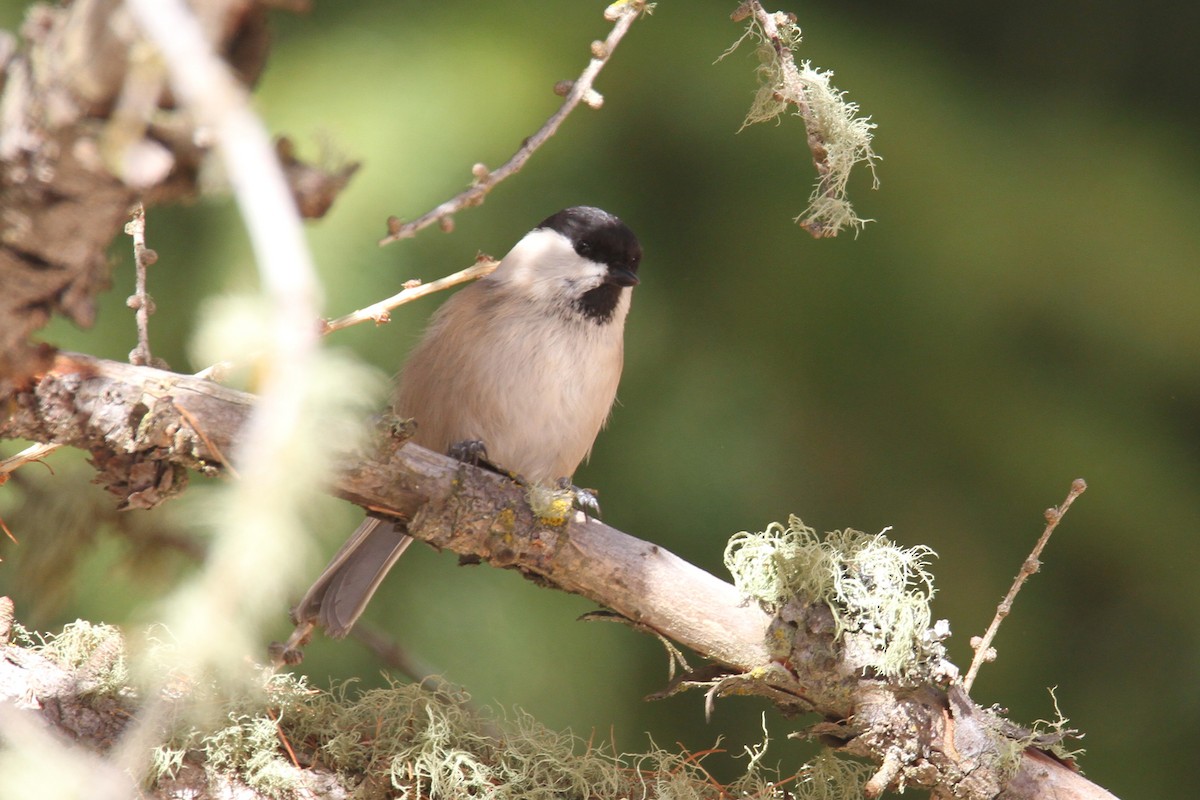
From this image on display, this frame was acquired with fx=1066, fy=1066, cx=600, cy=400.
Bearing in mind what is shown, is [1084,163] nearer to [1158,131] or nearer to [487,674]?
[1158,131]

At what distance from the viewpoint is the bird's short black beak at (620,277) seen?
5.49 ft

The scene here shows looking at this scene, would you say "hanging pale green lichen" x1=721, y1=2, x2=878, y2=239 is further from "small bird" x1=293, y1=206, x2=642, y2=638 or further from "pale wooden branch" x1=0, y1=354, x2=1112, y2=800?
"small bird" x1=293, y1=206, x2=642, y2=638

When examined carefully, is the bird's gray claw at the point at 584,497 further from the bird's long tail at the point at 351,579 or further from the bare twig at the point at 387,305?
the bare twig at the point at 387,305

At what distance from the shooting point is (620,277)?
1674 mm

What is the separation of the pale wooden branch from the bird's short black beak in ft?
1.89

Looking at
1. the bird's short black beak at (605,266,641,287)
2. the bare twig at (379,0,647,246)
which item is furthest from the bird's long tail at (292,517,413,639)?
the bare twig at (379,0,647,246)

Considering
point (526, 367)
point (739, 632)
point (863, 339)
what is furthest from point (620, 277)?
point (739, 632)

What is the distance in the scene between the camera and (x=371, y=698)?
1.14 meters

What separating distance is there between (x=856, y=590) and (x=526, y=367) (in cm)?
66

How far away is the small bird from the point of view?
164 centimetres

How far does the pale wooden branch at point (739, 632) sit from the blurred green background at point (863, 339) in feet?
2.30

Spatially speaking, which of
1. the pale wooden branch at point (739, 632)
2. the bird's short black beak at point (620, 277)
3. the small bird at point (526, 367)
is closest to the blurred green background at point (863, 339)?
the small bird at point (526, 367)

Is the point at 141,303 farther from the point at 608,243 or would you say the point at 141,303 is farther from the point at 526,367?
the point at 608,243

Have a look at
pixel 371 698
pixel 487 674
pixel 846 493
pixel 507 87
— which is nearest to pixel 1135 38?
pixel 846 493
